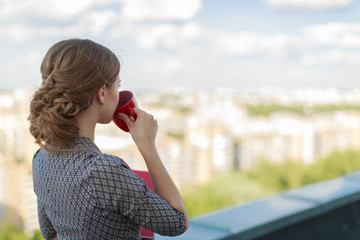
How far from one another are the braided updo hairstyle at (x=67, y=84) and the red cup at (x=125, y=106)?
2.4 inches

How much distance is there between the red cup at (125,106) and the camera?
0.72 meters

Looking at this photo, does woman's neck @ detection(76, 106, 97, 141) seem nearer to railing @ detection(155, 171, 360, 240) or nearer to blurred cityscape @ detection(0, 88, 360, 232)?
railing @ detection(155, 171, 360, 240)

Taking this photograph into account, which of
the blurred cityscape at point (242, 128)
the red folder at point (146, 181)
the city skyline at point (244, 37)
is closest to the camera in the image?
the red folder at point (146, 181)

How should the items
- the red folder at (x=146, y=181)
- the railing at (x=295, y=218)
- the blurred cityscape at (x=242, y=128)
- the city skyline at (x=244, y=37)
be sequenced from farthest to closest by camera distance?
the city skyline at (x=244, y=37) → the blurred cityscape at (x=242, y=128) → the railing at (x=295, y=218) → the red folder at (x=146, y=181)

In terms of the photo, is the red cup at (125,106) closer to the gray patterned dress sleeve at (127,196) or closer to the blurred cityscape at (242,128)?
the gray patterned dress sleeve at (127,196)

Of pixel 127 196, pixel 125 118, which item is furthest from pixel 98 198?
pixel 125 118

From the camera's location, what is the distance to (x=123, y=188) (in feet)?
2.07

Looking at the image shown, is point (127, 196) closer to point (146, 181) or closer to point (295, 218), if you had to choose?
point (146, 181)

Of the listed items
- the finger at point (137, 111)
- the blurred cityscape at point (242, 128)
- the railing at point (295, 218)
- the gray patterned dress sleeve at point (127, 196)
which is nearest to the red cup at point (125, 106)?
the finger at point (137, 111)

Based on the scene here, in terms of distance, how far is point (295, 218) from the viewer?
1499mm

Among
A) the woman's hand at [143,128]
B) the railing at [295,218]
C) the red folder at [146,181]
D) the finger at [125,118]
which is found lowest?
the railing at [295,218]

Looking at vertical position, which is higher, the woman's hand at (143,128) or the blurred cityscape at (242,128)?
the woman's hand at (143,128)

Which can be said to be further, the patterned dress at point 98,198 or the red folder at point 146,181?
the red folder at point 146,181

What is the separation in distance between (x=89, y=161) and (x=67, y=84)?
0.38 ft
